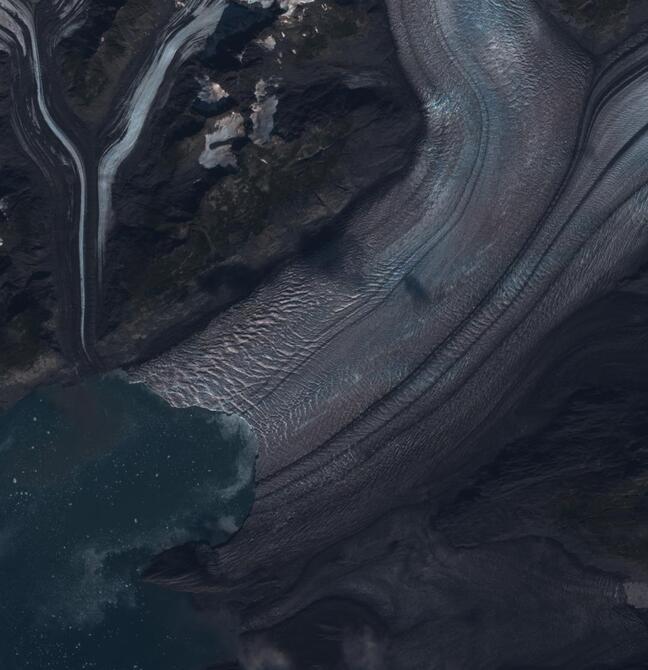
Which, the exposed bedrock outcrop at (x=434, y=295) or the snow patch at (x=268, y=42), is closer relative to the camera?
the snow patch at (x=268, y=42)

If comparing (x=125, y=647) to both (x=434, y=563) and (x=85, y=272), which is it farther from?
(x=85, y=272)

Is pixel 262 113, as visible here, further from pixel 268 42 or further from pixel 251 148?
pixel 268 42

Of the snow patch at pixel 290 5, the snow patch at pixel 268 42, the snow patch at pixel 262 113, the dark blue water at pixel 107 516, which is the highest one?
the snow patch at pixel 290 5

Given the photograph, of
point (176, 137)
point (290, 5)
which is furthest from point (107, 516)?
point (290, 5)

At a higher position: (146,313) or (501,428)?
(146,313)

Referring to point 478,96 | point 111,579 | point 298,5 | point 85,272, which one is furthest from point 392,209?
point 111,579

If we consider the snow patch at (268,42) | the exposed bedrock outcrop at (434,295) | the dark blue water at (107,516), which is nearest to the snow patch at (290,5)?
the snow patch at (268,42)

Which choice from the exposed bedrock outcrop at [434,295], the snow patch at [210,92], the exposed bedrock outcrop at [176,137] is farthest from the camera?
the exposed bedrock outcrop at [434,295]

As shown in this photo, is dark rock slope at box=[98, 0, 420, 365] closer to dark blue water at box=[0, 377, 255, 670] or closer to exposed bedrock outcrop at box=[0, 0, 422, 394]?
exposed bedrock outcrop at box=[0, 0, 422, 394]

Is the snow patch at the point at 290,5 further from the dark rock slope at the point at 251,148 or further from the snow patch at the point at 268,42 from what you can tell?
the snow patch at the point at 268,42
